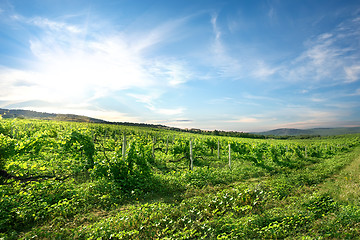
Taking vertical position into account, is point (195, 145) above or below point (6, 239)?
above

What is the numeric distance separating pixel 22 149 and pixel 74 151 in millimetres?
2506

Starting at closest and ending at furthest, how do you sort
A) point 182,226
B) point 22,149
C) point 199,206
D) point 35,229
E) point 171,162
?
point 35,229, point 182,226, point 199,206, point 22,149, point 171,162

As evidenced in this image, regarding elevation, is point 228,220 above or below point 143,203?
above

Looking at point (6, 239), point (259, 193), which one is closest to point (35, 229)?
point (6, 239)

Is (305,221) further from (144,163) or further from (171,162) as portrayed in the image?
(171,162)

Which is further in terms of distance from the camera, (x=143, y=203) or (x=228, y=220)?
(x=143, y=203)

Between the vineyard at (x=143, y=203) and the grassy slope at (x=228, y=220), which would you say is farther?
the vineyard at (x=143, y=203)

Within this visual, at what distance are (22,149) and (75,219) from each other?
159 inches

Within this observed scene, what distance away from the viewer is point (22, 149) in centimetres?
779

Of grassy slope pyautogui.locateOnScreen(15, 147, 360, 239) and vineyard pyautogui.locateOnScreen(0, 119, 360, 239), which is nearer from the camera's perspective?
grassy slope pyautogui.locateOnScreen(15, 147, 360, 239)

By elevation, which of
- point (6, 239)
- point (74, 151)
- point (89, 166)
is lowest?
point (6, 239)

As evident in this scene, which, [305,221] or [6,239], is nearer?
[6,239]

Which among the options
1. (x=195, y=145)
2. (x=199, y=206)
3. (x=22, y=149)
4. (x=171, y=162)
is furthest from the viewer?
(x=195, y=145)

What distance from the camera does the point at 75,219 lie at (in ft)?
20.4
